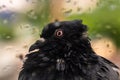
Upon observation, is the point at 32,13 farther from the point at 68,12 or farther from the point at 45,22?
the point at 45,22

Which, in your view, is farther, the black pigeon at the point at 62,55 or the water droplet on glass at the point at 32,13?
the water droplet on glass at the point at 32,13

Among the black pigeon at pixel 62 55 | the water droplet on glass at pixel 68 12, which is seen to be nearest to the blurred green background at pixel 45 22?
the water droplet on glass at pixel 68 12

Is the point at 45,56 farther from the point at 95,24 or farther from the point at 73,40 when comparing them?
the point at 95,24

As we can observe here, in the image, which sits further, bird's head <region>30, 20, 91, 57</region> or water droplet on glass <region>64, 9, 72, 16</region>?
water droplet on glass <region>64, 9, 72, 16</region>

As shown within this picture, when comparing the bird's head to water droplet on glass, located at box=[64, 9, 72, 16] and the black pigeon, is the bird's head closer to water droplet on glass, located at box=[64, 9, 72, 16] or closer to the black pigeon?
the black pigeon

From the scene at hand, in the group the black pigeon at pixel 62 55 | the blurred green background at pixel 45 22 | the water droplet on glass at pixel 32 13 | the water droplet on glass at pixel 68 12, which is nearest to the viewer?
the black pigeon at pixel 62 55

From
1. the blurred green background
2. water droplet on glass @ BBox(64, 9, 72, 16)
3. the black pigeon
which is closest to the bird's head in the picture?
the black pigeon

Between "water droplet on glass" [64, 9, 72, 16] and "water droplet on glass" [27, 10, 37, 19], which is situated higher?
"water droplet on glass" [27, 10, 37, 19]

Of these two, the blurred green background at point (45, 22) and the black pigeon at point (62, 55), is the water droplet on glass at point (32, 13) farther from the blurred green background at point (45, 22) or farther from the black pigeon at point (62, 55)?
the black pigeon at point (62, 55)
